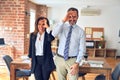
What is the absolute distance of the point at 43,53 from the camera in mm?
2795

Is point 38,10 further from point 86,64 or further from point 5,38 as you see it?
point 86,64

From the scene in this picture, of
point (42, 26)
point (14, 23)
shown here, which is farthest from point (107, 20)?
point (42, 26)

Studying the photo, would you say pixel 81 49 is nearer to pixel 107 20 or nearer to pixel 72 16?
pixel 72 16

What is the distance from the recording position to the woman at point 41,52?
9.14 feet

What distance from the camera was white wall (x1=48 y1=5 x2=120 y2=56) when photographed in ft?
32.8

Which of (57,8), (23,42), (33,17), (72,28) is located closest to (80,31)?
(72,28)

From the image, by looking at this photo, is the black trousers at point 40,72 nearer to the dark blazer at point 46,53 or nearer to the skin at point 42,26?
the dark blazer at point 46,53

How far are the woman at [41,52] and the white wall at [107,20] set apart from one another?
731 centimetres

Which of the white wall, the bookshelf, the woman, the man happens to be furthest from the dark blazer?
the white wall

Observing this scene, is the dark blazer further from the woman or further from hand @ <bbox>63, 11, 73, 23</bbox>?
hand @ <bbox>63, 11, 73, 23</bbox>

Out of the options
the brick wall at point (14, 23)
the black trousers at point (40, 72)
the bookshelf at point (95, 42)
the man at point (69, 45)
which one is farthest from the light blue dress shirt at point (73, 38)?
the bookshelf at point (95, 42)

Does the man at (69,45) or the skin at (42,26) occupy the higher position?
the skin at (42,26)

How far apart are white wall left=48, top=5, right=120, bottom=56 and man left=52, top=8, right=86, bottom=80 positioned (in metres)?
7.45

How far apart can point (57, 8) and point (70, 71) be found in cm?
783
